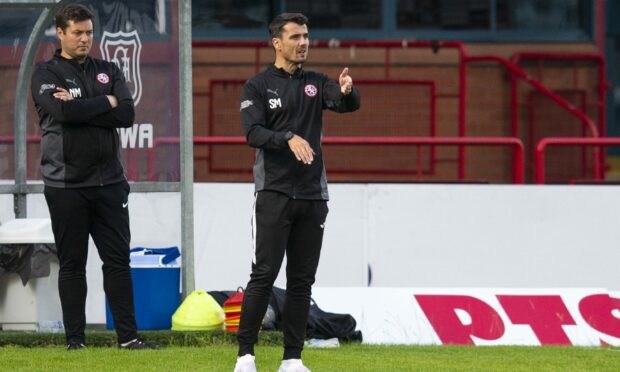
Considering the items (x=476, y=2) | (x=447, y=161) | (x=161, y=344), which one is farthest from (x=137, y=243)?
(x=476, y=2)

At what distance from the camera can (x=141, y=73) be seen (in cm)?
1051

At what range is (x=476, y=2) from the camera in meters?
16.1

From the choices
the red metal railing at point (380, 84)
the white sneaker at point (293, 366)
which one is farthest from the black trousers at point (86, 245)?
the red metal railing at point (380, 84)

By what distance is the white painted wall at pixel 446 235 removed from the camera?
1223cm

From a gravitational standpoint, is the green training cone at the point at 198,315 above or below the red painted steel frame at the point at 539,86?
below

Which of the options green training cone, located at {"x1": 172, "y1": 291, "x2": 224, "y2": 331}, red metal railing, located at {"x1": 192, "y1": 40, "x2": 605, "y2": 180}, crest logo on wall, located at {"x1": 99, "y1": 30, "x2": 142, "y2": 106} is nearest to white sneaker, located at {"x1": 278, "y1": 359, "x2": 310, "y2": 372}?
green training cone, located at {"x1": 172, "y1": 291, "x2": 224, "y2": 331}

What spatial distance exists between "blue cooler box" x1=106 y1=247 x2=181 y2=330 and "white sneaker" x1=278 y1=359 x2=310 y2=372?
228 cm

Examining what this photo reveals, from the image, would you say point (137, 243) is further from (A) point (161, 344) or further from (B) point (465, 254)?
(B) point (465, 254)

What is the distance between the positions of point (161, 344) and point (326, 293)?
1444 mm

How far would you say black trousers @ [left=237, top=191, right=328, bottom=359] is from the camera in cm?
777

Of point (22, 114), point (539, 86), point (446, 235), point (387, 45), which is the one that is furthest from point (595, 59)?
point (22, 114)

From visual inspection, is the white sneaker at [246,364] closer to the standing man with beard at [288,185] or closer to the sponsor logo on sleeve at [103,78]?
the standing man with beard at [288,185]

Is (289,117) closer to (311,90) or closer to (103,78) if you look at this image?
(311,90)

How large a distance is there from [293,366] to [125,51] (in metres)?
3.56
